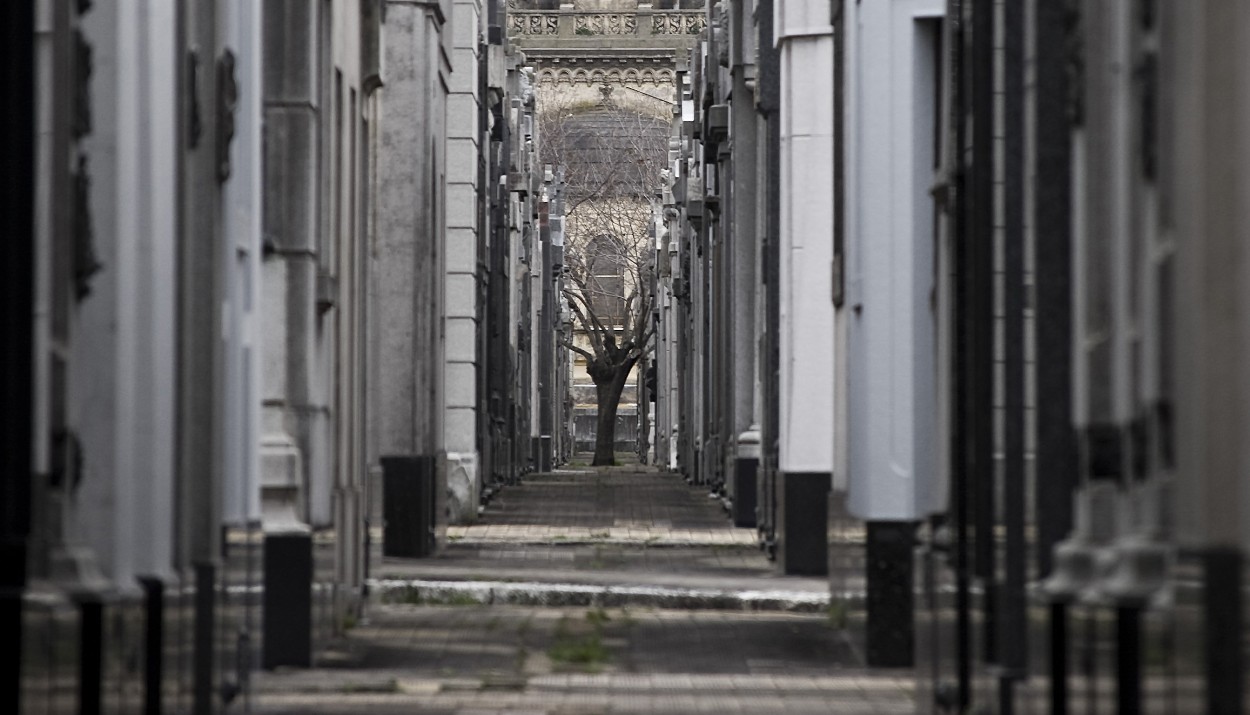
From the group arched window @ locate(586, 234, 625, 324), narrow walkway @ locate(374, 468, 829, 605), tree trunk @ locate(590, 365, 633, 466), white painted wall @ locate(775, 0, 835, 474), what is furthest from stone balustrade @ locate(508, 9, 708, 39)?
white painted wall @ locate(775, 0, 835, 474)

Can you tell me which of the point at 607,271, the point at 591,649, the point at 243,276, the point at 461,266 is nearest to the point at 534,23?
the point at 607,271

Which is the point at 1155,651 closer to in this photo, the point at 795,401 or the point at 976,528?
the point at 976,528

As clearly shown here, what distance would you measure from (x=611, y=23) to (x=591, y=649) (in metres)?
79.2

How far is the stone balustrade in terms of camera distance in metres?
88.4

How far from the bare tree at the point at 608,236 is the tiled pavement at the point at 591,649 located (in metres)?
33.3

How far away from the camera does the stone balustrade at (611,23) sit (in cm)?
8844

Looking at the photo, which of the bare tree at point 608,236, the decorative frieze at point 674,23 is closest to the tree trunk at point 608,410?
the bare tree at point 608,236

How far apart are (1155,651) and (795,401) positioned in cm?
1189

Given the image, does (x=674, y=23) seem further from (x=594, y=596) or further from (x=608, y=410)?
(x=594, y=596)

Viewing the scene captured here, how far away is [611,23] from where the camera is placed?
8931 cm

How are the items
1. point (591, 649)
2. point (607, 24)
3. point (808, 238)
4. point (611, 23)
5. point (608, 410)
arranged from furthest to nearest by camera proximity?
1. point (611, 23)
2. point (607, 24)
3. point (608, 410)
4. point (808, 238)
5. point (591, 649)

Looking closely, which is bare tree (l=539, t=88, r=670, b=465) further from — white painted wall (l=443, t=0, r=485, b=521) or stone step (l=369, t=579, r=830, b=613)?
stone step (l=369, t=579, r=830, b=613)

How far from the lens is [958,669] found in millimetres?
7801

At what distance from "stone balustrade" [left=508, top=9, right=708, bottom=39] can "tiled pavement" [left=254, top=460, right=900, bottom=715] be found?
6987 cm
